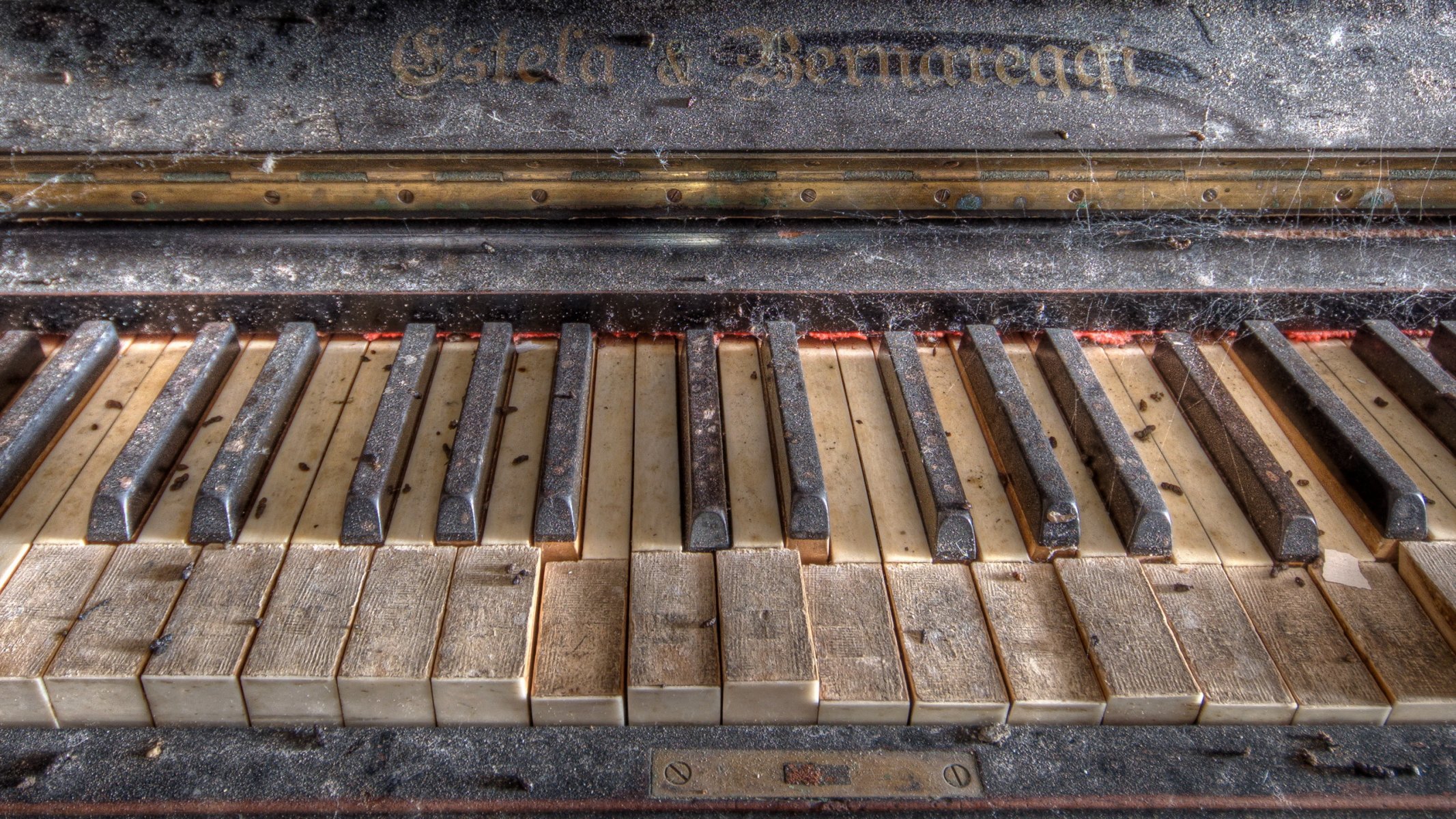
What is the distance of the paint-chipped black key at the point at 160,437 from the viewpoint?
151 cm

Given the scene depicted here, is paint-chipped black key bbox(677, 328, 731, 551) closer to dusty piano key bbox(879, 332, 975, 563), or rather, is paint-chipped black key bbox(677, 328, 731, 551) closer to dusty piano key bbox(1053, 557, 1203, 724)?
dusty piano key bbox(879, 332, 975, 563)

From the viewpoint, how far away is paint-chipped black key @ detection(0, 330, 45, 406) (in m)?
1.76

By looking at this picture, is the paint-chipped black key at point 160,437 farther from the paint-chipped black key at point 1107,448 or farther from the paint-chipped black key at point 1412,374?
the paint-chipped black key at point 1412,374

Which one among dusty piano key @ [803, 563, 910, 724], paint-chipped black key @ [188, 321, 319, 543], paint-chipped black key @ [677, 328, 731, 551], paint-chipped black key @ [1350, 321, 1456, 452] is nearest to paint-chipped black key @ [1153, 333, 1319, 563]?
paint-chipped black key @ [1350, 321, 1456, 452]

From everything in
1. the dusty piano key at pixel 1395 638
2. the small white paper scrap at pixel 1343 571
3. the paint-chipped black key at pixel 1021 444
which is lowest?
the dusty piano key at pixel 1395 638

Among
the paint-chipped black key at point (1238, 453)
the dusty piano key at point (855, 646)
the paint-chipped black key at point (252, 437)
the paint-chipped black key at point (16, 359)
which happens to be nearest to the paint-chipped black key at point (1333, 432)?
the paint-chipped black key at point (1238, 453)

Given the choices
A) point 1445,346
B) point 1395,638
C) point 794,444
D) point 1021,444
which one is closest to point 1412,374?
point 1445,346

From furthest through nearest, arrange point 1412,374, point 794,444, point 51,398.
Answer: point 1412,374 → point 51,398 → point 794,444

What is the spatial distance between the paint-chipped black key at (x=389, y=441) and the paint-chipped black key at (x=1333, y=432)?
171cm

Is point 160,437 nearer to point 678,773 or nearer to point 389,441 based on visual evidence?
point 389,441

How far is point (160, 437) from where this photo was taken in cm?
163

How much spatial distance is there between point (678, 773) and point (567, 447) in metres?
0.59

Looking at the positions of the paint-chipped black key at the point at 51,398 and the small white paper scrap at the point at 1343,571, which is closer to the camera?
the small white paper scrap at the point at 1343,571

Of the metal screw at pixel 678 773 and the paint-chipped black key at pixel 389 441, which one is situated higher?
the paint-chipped black key at pixel 389 441
